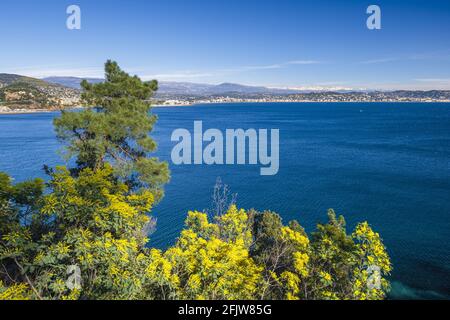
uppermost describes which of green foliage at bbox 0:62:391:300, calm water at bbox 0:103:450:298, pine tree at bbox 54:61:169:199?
pine tree at bbox 54:61:169:199

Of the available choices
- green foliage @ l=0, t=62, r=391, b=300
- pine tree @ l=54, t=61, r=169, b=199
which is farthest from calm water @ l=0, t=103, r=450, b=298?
green foliage @ l=0, t=62, r=391, b=300

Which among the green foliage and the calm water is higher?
the green foliage

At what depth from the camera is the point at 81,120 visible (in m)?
15.8

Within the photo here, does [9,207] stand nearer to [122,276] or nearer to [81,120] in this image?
[122,276]

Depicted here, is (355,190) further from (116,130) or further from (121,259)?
(121,259)

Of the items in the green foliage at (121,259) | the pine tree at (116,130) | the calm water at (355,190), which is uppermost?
the pine tree at (116,130)

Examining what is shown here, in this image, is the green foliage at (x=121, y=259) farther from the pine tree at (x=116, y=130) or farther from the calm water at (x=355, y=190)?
the calm water at (x=355, y=190)

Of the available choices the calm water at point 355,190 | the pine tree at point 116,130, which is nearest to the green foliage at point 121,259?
the pine tree at point 116,130

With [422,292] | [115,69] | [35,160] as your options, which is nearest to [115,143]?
[115,69]

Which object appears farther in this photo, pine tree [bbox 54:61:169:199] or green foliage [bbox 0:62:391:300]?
pine tree [bbox 54:61:169:199]

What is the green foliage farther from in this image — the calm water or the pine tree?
the calm water

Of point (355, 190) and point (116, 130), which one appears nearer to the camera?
point (116, 130)

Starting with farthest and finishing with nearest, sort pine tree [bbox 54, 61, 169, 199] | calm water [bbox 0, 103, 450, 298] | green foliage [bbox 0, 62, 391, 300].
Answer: calm water [bbox 0, 103, 450, 298]
pine tree [bbox 54, 61, 169, 199]
green foliage [bbox 0, 62, 391, 300]

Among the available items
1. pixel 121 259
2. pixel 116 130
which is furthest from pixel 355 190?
pixel 121 259
